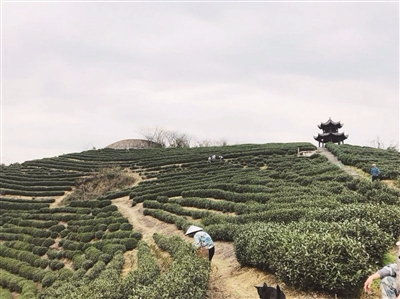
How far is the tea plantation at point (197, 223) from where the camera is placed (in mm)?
7539

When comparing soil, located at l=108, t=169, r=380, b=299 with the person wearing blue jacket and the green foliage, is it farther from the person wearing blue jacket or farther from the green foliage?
the person wearing blue jacket

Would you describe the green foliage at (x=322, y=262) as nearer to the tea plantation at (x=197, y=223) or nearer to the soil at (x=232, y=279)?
the tea plantation at (x=197, y=223)

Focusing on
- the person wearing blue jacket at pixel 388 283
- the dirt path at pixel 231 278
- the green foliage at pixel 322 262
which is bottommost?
the dirt path at pixel 231 278

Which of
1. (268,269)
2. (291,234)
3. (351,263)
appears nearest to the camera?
(351,263)

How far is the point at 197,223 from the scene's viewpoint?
2016cm

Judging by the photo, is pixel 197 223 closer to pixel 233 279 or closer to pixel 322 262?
pixel 233 279

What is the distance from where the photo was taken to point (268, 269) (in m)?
9.59

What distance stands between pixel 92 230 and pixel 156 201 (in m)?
6.06

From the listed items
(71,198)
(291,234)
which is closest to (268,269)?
(291,234)

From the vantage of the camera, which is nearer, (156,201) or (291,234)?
(291,234)

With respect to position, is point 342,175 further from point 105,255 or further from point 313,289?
point 313,289

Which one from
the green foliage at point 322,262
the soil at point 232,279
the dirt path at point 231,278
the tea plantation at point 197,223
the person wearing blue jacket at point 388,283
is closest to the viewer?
the person wearing blue jacket at point 388,283

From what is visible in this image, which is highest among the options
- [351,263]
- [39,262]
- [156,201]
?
[351,263]

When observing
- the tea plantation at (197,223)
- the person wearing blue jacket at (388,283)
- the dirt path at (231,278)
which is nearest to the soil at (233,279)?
the dirt path at (231,278)
